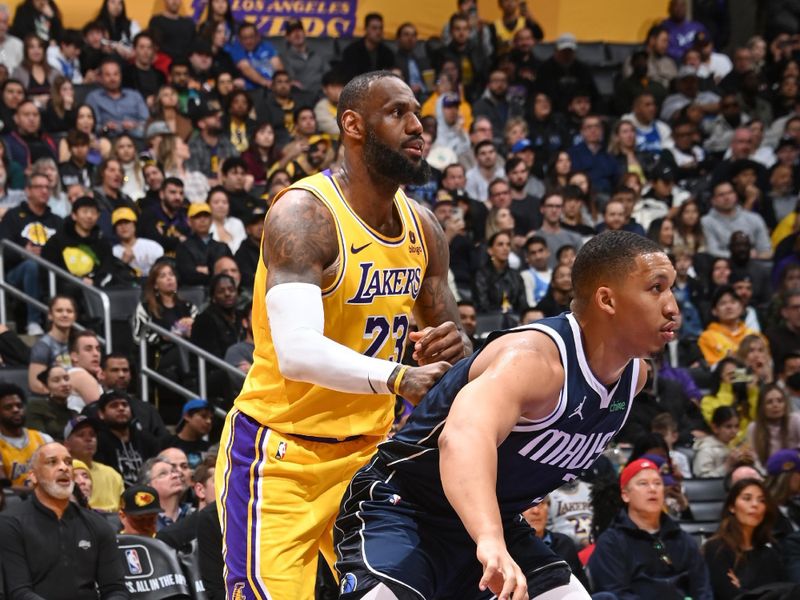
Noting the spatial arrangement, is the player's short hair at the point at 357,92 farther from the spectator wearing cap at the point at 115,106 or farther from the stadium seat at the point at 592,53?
the stadium seat at the point at 592,53

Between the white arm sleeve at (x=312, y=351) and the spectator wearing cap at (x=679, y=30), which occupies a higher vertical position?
the spectator wearing cap at (x=679, y=30)

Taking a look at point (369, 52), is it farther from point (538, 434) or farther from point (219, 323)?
point (538, 434)

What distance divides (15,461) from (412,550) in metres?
5.76

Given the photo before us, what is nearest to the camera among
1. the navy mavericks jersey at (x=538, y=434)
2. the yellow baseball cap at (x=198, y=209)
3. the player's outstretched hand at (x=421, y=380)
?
the navy mavericks jersey at (x=538, y=434)

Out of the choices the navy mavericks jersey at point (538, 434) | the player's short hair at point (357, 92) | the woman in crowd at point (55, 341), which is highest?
the player's short hair at point (357, 92)

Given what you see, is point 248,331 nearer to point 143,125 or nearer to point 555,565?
point 143,125

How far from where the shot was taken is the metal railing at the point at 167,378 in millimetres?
10383

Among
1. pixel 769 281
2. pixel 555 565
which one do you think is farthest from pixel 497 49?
pixel 555 565

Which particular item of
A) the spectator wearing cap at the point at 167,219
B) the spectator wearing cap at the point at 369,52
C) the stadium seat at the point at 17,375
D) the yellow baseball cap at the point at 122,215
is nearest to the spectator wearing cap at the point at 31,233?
the yellow baseball cap at the point at 122,215

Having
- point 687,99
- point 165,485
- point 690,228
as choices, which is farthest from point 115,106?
point 687,99

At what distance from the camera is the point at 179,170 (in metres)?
13.3

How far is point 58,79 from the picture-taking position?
531 inches

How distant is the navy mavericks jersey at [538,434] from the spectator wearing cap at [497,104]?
41.4 ft

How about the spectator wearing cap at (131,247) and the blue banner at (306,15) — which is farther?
the blue banner at (306,15)
